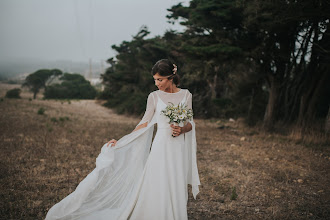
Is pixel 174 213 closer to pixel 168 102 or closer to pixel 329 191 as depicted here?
pixel 168 102

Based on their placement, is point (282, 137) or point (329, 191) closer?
point (329, 191)

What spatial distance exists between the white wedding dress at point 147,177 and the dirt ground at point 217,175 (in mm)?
862

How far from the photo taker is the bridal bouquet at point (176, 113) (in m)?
2.74

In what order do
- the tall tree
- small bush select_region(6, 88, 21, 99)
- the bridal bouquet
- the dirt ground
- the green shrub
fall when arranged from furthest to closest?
the green shrub < the tall tree < small bush select_region(6, 88, 21, 99) < the dirt ground < the bridal bouquet

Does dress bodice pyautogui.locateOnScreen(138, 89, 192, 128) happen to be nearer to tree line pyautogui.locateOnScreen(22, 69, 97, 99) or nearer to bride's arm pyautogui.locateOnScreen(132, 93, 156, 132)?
bride's arm pyautogui.locateOnScreen(132, 93, 156, 132)

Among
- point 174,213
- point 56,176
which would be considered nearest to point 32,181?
point 56,176

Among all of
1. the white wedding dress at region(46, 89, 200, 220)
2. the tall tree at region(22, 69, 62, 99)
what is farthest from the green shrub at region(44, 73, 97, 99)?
the white wedding dress at region(46, 89, 200, 220)

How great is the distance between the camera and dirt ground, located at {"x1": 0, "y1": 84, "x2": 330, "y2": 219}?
3851 millimetres

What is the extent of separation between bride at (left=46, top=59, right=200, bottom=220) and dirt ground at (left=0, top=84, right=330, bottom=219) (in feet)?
2.87

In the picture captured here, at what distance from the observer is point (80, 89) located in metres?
39.4

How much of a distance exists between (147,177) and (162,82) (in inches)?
46.9

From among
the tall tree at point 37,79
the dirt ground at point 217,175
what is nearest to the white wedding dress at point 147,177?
the dirt ground at point 217,175

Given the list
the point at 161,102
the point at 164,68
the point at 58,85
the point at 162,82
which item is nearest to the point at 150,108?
the point at 161,102

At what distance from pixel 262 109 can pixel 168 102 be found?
42.8ft
